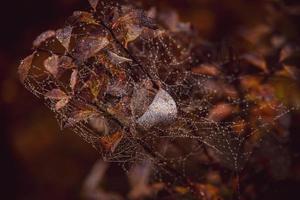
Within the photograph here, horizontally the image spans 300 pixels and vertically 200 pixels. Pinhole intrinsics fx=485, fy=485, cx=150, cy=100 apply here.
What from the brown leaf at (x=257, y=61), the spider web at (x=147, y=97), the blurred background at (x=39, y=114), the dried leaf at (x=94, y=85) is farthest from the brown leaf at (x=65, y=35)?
the blurred background at (x=39, y=114)

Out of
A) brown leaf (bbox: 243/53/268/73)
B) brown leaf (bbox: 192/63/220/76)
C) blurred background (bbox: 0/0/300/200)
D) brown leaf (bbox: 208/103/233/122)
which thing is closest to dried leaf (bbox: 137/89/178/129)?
brown leaf (bbox: 208/103/233/122)

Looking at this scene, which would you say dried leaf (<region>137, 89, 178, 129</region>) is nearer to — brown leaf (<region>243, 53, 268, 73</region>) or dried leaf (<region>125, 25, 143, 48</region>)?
dried leaf (<region>125, 25, 143, 48</region>)

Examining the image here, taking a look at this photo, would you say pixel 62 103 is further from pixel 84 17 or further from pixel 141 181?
pixel 141 181

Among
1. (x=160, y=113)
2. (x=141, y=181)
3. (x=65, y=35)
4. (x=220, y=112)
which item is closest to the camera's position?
(x=160, y=113)

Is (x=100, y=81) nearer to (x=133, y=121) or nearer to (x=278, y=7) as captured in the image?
(x=133, y=121)

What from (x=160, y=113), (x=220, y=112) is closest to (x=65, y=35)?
(x=160, y=113)

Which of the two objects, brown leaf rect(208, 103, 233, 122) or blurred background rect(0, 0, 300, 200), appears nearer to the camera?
brown leaf rect(208, 103, 233, 122)
